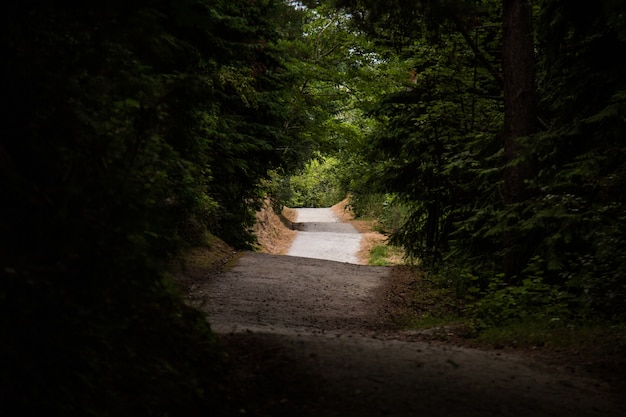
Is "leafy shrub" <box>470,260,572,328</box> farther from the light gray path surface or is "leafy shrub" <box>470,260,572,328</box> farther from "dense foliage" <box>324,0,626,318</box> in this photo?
the light gray path surface

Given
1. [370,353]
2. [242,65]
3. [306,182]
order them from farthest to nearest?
1. [306,182]
2. [242,65]
3. [370,353]

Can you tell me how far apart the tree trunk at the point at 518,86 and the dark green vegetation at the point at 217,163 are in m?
0.03

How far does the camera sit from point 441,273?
45.5 ft

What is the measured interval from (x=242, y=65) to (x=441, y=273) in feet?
25.1

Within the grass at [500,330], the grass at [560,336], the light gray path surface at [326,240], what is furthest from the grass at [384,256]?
the grass at [560,336]

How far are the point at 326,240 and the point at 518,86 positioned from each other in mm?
18871

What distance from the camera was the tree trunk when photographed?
32.2 feet

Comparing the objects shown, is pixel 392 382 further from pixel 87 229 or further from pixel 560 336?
pixel 560 336

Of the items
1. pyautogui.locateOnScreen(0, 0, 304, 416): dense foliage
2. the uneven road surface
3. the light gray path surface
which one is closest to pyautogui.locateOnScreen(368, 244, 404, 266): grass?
the light gray path surface

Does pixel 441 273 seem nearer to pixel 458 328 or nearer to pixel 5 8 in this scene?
pixel 458 328

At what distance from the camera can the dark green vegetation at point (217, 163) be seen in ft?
11.2

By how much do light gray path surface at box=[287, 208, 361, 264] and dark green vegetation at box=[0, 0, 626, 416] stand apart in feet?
18.4

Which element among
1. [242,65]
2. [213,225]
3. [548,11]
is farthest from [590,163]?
[213,225]

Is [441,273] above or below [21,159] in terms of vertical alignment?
below
